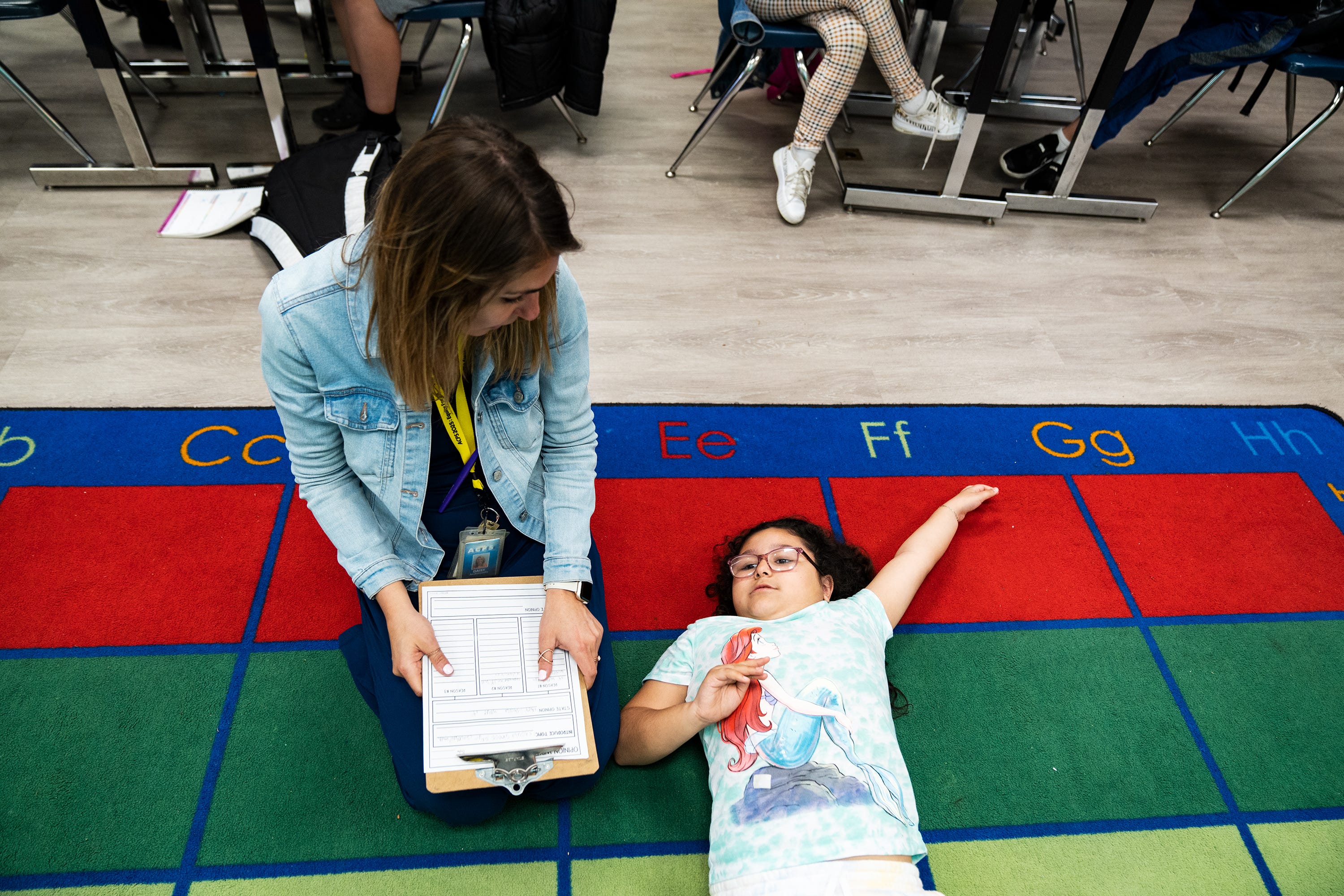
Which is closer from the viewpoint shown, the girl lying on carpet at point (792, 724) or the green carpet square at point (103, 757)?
the girl lying on carpet at point (792, 724)

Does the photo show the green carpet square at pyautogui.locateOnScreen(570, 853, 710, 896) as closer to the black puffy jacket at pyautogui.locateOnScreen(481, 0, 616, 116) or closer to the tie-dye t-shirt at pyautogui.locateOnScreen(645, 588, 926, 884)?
the tie-dye t-shirt at pyautogui.locateOnScreen(645, 588, 926, 884)

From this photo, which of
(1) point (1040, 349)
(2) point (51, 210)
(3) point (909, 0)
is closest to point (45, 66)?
(2) point (51, 210)

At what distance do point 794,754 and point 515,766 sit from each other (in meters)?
0.44

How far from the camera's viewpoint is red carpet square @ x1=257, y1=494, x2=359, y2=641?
5.50 ft

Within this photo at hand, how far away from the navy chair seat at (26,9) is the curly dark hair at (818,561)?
2550 millimetres

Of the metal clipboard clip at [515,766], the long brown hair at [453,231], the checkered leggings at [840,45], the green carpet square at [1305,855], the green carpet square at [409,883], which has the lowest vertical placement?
the green carpet square at [1305,855]

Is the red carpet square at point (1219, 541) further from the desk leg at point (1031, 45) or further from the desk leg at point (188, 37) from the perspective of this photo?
the desk leg at point (188, 37)

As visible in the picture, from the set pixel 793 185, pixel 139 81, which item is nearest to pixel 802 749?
pixel 793 185

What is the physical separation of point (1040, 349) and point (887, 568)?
1159 mm

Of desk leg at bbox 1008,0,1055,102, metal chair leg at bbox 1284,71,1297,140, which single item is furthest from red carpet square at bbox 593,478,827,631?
metal chair leg at bbox 1284,71,1297,140

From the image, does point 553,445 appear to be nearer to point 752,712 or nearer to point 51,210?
point 752,712

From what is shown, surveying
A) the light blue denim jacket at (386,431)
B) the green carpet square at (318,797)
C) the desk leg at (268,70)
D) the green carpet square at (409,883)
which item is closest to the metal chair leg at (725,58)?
the desk leg at (268,70)

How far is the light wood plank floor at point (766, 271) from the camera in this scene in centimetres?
230

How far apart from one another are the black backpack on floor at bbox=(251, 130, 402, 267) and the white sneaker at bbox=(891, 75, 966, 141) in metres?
1.77
